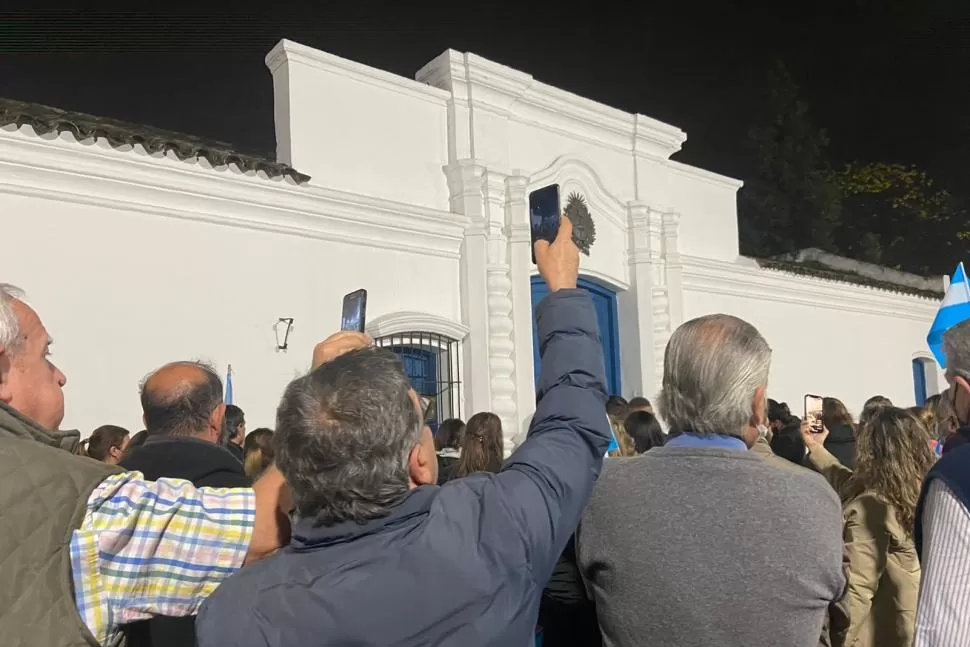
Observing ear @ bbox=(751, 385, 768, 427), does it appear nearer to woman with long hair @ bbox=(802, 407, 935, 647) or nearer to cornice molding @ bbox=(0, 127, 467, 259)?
woman with long hair @ bbox=(802, 407, 935, 647)

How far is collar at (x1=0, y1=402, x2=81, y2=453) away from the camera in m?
1.66

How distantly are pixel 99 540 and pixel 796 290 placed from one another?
12.8 meters

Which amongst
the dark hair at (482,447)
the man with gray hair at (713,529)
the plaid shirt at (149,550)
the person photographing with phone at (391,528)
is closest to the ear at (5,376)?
the plaid shirt at (149,550)

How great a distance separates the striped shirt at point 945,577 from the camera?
63.7 inches

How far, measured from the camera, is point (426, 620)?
138 centimetres

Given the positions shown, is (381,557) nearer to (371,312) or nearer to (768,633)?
(768,633)

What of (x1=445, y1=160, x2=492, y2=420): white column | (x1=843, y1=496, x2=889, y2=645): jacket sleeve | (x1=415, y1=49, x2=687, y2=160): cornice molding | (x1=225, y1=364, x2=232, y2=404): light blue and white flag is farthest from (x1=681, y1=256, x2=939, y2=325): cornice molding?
(x1=843, y1=496, x2=889, y2=645): jacket sleeve

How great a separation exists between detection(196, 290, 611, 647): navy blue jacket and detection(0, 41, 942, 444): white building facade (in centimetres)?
511

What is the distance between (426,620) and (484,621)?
0.33 feet

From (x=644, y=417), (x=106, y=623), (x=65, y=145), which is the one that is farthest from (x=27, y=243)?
(x=106, y=623)

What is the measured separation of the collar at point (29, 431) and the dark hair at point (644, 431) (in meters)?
3.43

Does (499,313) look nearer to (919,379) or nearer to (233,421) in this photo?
(233,421)

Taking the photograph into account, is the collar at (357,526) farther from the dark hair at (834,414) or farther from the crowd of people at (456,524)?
the dark hair at (834,414)

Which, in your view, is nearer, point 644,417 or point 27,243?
point 644,417
